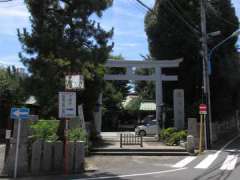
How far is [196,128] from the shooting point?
32.7 metres

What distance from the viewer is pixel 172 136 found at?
32438 mm

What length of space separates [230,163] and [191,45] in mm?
18595

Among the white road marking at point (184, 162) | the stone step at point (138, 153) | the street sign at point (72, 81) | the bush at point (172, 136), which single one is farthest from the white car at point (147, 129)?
the street sign at point (72, 81)

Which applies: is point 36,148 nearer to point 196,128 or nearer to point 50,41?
point 50,41

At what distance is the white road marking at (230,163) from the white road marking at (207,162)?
0.67 meters

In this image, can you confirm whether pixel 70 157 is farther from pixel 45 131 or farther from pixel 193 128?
pixel 193 128

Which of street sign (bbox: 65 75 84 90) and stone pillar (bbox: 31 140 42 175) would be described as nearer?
stone pillar (bbox: 31 140 42 175)

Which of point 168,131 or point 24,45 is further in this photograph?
point 168,131

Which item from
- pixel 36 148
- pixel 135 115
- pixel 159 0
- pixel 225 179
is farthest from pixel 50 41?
pixel 135 115

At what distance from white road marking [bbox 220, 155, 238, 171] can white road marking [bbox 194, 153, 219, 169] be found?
2.19 ft

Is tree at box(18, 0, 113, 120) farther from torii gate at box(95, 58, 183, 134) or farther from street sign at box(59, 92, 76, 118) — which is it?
torii gate at box(95, 58, 183, 134)

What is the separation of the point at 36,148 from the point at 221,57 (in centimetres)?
2494

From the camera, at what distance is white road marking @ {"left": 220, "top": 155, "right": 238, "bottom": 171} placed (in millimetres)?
20464

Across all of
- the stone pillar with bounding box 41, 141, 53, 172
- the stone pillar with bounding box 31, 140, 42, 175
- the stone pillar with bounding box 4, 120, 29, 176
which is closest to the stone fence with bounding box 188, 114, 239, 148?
the stone pillar with bounding box 41, 141, 53, 172
